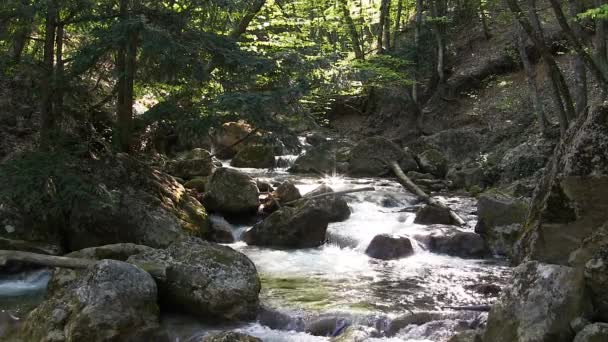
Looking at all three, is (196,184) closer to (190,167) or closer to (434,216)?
(190,167)

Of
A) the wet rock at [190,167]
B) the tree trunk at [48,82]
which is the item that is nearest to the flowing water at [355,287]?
the tree trunk at [48,82]

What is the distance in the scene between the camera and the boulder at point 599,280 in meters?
4.48

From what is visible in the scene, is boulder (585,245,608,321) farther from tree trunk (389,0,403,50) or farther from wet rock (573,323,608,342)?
tree trunk (389,0,403,50)

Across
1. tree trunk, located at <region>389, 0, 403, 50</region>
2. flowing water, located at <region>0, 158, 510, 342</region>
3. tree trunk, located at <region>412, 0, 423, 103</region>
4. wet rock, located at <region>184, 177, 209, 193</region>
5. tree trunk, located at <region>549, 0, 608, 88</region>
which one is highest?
tree trunk, located at <region>389, 0, 403, 50</region>

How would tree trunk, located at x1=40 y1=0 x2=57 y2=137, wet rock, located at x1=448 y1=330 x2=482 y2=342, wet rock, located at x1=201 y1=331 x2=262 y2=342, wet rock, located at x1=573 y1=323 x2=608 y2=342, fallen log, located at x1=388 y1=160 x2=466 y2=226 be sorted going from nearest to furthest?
wet rock, located at x1=573 y1=323 x2=608 y2=342, wet rock, located at x1=448 y1=330 x2=482 y2=342, wet rock, located at x1=201 y1=331 x2=262 y2=342, tree trunk, located at x1=40 y1=0 x2=57 y2=137, fallen log, located at x1=388 y1=160 x2=466 y2=226

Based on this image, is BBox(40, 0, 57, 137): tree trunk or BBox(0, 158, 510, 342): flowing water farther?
BBox(40, 0, 57, 137): tree trunk

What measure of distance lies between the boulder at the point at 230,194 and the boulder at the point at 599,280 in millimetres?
8786

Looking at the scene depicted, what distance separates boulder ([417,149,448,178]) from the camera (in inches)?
711

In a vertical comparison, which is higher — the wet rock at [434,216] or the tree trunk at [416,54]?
the tree trunk at [416,54]

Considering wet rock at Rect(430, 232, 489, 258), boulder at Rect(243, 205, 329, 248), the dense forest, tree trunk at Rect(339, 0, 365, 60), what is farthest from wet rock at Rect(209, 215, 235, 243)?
tree trunk at Rect(339, 0, 365, 60)

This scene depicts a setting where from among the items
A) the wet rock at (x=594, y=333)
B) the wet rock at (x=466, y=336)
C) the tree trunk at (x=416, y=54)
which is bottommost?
the wet rock at (x=466, y=336)

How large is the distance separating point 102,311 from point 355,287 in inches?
154

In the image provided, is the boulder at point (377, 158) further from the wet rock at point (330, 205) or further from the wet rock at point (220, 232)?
the wet rock at point (220, 232)

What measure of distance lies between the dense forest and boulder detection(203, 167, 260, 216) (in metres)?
0.05
